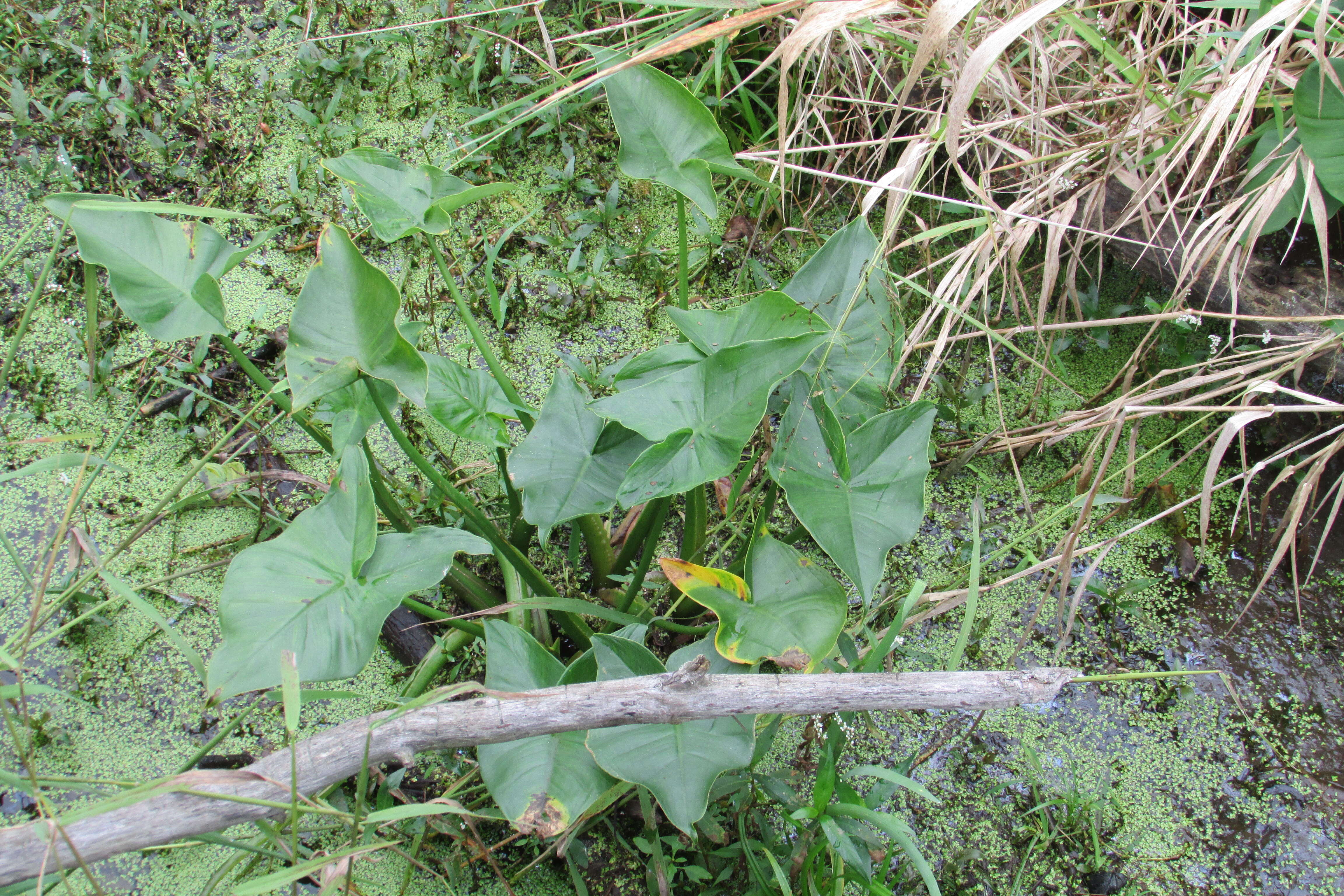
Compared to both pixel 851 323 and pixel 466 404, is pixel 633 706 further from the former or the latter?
pixel 851 323

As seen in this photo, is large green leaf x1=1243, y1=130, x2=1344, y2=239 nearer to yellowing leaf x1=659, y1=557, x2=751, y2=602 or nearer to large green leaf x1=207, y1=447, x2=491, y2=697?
yellowing leaf x1=659, y1=557, x2=751, y2=602

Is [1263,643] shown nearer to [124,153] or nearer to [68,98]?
[124,153]

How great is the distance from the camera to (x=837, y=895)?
0.93m

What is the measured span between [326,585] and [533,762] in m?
0.30

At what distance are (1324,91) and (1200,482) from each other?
60 cm

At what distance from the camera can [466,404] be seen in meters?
1.06

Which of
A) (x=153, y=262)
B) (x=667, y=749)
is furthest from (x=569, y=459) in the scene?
(x=153, y=262)

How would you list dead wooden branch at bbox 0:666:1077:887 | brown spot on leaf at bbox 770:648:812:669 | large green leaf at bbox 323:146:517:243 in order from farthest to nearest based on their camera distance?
large green leaf at bbox 323:146:517:243, brown spot on leaf at bbox 770:648:812:669, dead wooden branch at bbox 0:666:1077:887

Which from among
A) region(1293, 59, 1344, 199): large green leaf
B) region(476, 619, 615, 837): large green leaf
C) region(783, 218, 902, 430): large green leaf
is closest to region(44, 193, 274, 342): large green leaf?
region(476, 619, 615, 837): large green leaf

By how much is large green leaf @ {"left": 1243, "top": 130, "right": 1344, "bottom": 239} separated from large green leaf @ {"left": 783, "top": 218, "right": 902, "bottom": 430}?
0.58 meters

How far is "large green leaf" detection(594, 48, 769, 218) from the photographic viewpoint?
1034 mm

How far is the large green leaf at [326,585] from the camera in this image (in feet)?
2.63

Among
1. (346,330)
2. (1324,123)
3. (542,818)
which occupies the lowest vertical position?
(542,818)

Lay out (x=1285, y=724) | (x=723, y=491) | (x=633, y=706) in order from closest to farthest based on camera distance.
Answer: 1. (x=633, y=706)
2. (x=1285, y=724)
3. (x=723, y=491)
